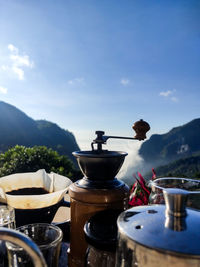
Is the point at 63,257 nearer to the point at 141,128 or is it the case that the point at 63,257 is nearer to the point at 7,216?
the point at 7,216

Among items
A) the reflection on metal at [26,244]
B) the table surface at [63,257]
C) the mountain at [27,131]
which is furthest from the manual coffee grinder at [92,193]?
the mountain at [27,131]

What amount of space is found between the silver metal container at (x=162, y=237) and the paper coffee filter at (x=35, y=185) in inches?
19.7

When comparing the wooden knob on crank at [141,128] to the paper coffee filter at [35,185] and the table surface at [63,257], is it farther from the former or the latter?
the table surface at [63,257]

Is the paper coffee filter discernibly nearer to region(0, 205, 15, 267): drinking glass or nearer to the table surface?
region(0, 205, 15, 267): drinking glass

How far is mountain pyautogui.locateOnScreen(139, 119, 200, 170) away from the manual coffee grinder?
83.6 feet

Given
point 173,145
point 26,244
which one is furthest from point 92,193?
point 173,145

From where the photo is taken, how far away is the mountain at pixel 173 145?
2716cm

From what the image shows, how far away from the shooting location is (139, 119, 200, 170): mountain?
89.1ft

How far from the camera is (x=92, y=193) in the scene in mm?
896

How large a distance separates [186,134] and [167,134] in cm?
428

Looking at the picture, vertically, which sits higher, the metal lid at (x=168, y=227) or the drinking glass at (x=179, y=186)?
the drinking glass at (x=179, y=186)

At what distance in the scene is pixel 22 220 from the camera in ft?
3.35

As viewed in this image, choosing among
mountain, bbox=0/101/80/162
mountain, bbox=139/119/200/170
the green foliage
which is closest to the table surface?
the green foliage

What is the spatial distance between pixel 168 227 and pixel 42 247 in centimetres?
41
